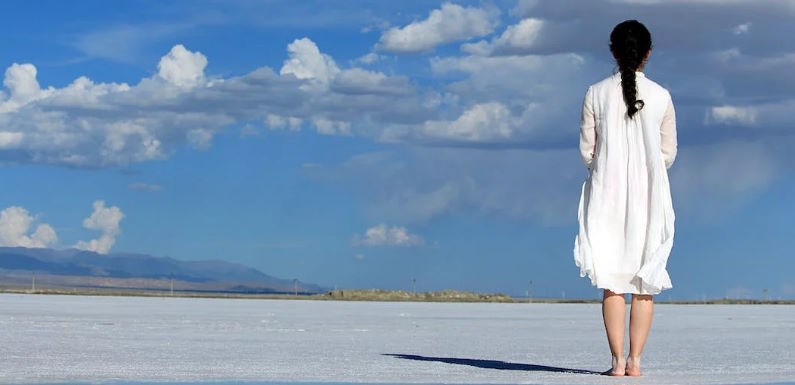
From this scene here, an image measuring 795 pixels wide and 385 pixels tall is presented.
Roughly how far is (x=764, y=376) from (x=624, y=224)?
1.54m

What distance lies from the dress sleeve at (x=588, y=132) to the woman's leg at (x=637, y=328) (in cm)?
113

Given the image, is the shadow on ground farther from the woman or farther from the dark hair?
the dark hair

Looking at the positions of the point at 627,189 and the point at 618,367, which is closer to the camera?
the point at 618,367

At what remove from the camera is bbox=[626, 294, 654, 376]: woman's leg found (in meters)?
9.65

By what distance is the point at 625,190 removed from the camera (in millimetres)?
9938

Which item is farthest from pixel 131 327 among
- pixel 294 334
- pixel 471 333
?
pixel 471 333

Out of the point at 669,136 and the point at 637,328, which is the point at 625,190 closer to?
the point at 669,136

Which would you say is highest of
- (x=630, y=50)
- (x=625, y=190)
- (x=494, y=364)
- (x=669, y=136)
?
(x=630, y=50)

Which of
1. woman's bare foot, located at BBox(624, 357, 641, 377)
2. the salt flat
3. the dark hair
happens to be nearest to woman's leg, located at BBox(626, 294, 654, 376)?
woman's bare foot, located at BBox(624, 357, 641, 377)

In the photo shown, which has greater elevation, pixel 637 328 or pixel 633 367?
pixel 637 328

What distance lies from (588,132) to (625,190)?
1.78 ft

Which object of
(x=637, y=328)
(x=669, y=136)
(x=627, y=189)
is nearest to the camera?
(x=637, y=328)

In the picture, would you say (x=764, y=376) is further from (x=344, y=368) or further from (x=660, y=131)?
(x=344, y=368)

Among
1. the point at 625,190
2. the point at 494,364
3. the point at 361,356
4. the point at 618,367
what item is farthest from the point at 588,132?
the point at 361,356
